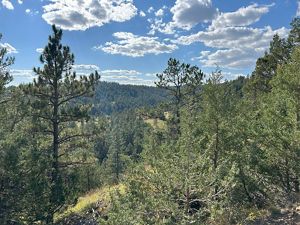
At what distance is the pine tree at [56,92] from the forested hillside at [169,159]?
58 mm

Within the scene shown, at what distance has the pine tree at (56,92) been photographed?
1938cm

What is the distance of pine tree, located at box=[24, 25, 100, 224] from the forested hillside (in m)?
0.06

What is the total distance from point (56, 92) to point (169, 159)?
11.8 meters

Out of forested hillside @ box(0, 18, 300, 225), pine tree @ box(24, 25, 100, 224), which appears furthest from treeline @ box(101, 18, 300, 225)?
pine tree @ box(24, 25, 100, 224)

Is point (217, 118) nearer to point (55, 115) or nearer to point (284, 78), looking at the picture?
point (284, 78)

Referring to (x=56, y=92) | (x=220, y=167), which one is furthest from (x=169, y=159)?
(x=56, y=92)

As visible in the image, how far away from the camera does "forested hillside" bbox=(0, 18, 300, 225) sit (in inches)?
391

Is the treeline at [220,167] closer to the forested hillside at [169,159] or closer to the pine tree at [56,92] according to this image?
the forested hillside at [169,159]

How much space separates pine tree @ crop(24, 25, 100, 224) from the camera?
63.6 ft

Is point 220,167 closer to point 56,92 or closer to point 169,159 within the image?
point 169,159

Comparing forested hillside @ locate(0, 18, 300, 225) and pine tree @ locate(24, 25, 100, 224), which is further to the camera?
pine tree @ locate(24, 25, 100, 224)

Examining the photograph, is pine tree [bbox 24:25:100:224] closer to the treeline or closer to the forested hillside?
→ the forested hillside

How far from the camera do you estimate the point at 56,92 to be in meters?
20.0

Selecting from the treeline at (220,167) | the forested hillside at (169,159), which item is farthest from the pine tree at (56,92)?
the treeline at (220,167)
